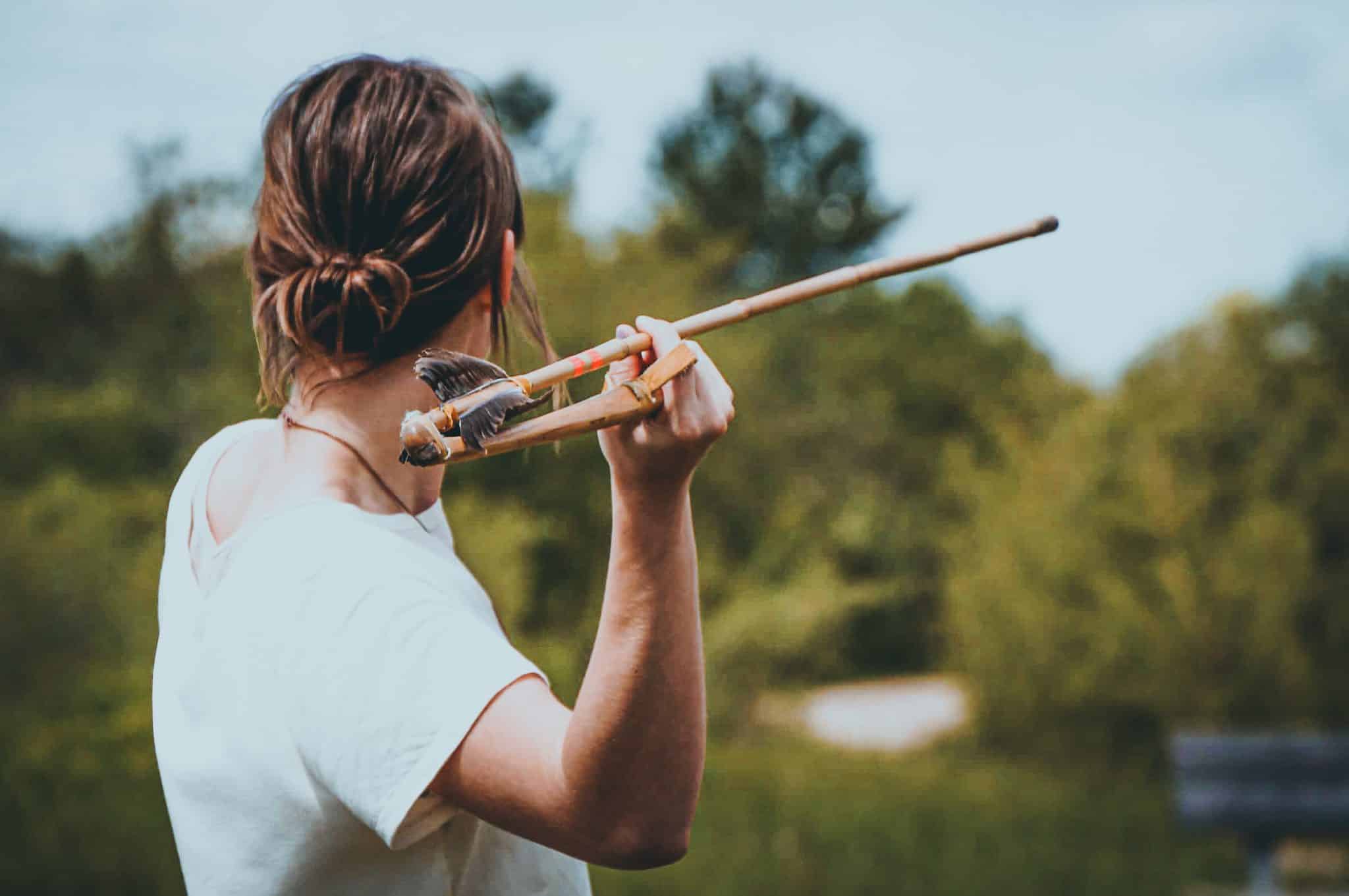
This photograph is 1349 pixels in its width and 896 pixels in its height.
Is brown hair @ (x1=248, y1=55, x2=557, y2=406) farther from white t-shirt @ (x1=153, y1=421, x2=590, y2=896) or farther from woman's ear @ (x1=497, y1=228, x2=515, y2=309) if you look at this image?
white t-shirt @ (x1=153, y1=421, x2=590, y2=896)

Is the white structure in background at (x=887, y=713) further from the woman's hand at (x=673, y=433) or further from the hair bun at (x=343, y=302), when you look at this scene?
the woman's hand at (x=673, y=433)

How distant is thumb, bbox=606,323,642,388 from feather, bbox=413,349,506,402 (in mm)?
97

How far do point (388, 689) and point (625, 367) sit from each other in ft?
1.12

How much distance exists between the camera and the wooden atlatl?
1036 millimetres

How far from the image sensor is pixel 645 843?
1.05 m

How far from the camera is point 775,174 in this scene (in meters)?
32.2

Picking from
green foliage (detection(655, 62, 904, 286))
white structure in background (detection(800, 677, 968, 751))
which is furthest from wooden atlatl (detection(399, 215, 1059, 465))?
green foliage (detection(655, 62, 904, 286))

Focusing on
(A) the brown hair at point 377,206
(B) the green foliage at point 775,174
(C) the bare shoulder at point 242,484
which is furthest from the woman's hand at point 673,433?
(B) the green foliage at point 775,174

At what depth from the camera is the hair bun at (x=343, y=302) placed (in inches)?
49.3

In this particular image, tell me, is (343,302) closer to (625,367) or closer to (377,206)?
(377,206)

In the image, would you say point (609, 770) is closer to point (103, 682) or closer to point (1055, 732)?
point (103, 682)

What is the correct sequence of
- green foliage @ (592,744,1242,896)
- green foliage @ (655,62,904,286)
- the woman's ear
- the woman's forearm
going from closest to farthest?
the woman's forearm → the woman's ear → green foliage @ (592,744,1242,896) → green foliage @ (655,62,904,286)

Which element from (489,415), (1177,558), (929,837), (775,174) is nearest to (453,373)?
(489,415)

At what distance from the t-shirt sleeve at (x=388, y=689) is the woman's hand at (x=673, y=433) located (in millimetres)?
194
